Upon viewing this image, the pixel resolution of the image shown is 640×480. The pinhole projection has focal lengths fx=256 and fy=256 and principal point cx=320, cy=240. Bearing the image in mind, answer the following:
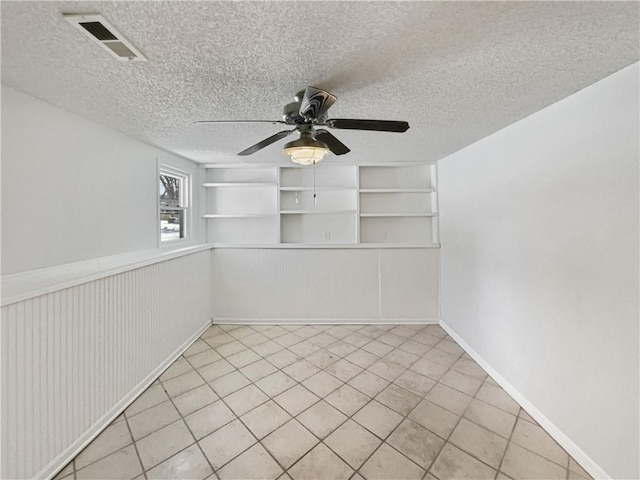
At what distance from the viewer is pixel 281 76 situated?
146 cm

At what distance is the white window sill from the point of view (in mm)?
1416

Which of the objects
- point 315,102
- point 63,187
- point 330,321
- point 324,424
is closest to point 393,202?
point 330,321

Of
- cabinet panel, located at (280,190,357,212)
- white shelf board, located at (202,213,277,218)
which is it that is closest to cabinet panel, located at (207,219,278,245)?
white shelf board, located at (202,213,277,218)

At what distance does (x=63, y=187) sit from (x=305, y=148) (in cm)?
180

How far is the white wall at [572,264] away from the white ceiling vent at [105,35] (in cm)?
256

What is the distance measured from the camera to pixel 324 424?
1896 mm

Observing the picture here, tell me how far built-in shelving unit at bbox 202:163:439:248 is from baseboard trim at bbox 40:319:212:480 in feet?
6.11

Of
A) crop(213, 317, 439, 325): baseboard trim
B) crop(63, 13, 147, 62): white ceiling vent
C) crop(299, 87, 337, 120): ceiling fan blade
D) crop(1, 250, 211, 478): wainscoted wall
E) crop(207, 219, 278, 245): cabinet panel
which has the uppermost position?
crop(63, 13, 147, 62): white ceiling vent

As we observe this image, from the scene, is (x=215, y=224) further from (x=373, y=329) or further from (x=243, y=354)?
(x=373, y=329)

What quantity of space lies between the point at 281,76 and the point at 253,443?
2.34 metres

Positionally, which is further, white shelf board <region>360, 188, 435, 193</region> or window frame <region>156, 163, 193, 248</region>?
white shelf board <region>360, 188, 435, 193</region>

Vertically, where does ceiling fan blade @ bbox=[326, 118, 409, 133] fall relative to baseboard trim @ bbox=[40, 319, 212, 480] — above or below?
above

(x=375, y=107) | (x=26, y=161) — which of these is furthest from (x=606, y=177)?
(x=26, y=161)

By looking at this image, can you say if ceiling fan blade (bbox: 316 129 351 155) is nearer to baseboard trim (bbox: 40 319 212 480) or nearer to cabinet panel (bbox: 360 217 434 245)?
cabinet panel (bbox: 360 217 434 245)
